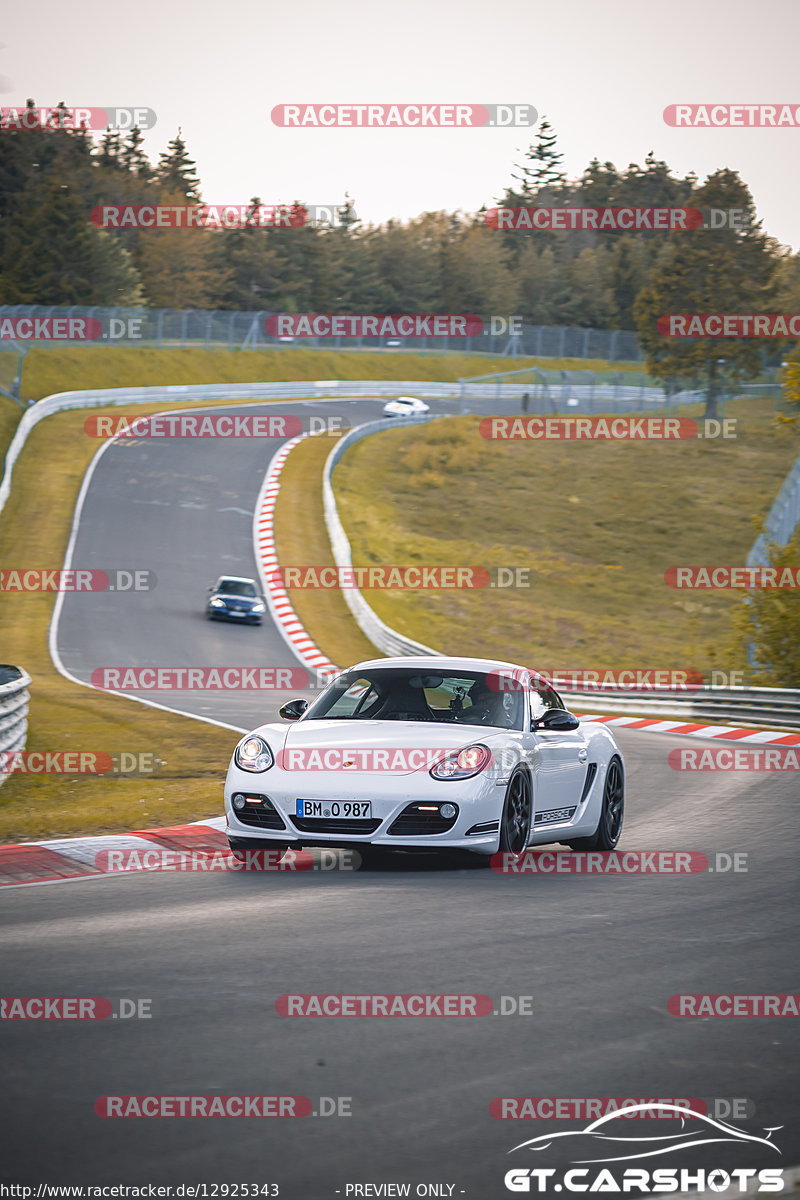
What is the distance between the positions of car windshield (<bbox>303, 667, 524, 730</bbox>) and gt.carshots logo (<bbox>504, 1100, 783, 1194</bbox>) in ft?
17.3

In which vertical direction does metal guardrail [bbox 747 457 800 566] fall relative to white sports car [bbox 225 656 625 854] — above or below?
above

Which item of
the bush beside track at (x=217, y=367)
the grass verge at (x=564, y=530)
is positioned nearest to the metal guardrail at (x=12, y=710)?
the grass verge at (x=564, y=530)

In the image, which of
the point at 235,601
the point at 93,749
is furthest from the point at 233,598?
the point at 93,749

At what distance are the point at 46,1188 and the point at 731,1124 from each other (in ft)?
6.96

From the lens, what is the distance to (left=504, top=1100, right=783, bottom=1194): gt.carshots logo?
416 centimetres

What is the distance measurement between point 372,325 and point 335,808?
97.7m

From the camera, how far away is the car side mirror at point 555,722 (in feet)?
33.3

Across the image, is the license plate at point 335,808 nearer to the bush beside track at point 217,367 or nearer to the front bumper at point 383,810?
the front bumper at point 383,810

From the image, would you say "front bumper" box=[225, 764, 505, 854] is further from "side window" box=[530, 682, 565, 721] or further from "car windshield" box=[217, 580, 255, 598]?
"car windshield" box=[217, 580, 255, 598]

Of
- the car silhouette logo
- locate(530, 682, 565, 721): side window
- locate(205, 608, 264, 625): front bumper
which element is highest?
locate(530, 682, 565, 721): side window

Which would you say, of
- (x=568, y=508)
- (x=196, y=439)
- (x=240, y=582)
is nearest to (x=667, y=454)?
(x=568, y=508)

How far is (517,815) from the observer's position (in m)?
9.68

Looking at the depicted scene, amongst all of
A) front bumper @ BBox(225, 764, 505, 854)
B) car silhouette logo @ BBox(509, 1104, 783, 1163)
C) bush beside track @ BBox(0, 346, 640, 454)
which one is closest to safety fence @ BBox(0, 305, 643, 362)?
bush beside track @ BBox(0, 346, 640, 454)

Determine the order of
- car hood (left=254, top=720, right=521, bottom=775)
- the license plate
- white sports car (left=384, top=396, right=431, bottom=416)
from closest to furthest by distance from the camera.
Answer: the license plate
car hood (left=254, top=720, right=521, bottom=775)
white sports car (left=384, top=396, right=431, bottom=416)
